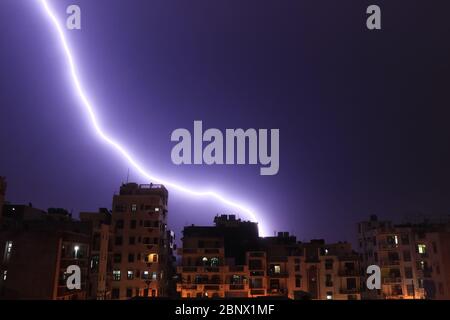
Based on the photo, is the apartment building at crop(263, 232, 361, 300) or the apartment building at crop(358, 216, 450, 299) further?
the apartment building at crop(263, 232, 361, 300)

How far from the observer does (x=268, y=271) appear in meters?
38.4

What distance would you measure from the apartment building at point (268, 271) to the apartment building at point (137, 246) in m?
2.52

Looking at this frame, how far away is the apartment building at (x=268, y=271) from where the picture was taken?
3712cm

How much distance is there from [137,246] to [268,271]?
41.9 ft

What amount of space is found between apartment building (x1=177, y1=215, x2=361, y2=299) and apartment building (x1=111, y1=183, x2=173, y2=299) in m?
2.52

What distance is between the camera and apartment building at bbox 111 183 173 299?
3662 cm

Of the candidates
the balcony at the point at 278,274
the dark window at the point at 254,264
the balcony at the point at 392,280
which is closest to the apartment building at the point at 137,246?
the dark window at the point at 254,264

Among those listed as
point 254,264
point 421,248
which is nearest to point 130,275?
point 254,264

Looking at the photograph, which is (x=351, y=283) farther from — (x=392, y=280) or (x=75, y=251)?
(x=75, y=251)

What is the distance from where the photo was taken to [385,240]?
39.5 m

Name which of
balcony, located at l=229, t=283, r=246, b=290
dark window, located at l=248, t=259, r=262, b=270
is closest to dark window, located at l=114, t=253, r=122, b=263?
balcony, located at l=229, t=283, r=246, b=290

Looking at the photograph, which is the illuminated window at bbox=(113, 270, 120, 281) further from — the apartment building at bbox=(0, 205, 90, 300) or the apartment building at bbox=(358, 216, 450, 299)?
the apartment building at bbox=(358, 216, 450, 299)

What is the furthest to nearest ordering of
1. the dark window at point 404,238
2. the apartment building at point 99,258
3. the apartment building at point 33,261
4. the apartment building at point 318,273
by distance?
the dark window at point 404,238 → the apartment building at point 318,273 → the apartment building at point 99,258 → the apartment building at point 33,261

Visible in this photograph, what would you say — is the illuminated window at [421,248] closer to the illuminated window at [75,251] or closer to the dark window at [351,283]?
the dark window at [351,283]
